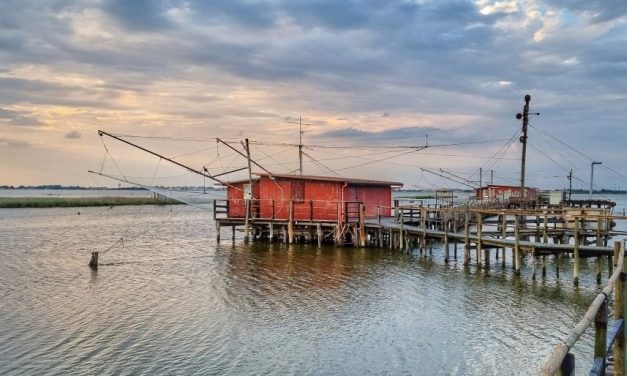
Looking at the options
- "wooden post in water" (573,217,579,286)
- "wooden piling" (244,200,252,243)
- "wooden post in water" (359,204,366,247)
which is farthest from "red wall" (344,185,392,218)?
"wooden post in water" (573,217,579,286)

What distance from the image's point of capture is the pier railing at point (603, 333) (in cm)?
374

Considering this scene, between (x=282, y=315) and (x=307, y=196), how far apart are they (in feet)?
59.9

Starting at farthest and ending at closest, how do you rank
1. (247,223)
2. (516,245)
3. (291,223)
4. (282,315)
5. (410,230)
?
(247,223)
(291,223)
(410,230)
(516,245)
(282,315)

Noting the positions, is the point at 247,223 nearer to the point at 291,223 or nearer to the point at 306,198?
the point at 291,223

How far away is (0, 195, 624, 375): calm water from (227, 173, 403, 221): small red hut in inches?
203

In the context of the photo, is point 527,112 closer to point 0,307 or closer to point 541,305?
point 541,305

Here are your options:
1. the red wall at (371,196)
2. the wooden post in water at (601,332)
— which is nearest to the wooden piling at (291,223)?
the red wall at (371,196)

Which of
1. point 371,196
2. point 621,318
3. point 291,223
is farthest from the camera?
point 371,196

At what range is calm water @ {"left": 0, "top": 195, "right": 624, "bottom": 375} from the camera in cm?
1209

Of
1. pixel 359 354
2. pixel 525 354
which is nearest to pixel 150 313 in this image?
pixel 359 354

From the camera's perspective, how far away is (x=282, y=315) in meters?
16.1

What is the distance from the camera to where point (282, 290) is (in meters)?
19.7

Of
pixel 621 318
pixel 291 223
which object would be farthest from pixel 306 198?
pixel 621 318

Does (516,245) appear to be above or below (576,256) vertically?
above
